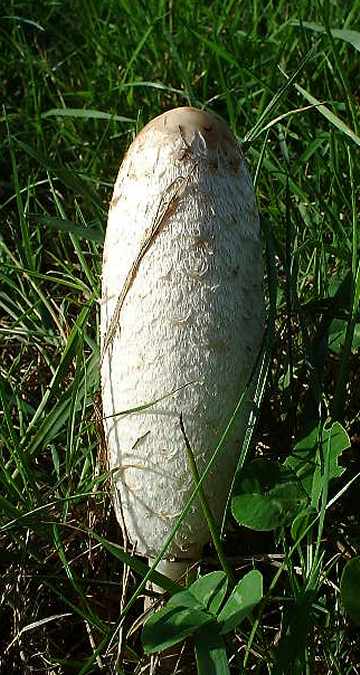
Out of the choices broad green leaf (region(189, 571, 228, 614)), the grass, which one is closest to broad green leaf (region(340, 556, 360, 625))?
the grass

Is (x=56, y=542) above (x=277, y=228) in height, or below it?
below

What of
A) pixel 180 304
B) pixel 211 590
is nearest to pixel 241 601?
pixel 211 590

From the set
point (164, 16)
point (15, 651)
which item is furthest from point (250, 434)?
point (164, 16)

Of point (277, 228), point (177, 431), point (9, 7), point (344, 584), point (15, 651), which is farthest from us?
point (9, 7)

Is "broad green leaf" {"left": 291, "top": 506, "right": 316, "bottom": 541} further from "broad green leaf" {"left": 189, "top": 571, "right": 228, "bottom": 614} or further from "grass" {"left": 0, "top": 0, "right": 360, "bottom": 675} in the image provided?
"broad green leaf" {"left": 189, "top": 571, "right": 228, "bottom": 614}

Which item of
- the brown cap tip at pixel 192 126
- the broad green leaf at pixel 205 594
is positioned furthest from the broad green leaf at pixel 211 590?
the brown cap tip at pixel 192 126

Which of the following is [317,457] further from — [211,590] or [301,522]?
[211,590]

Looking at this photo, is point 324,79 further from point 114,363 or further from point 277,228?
point 114,363
